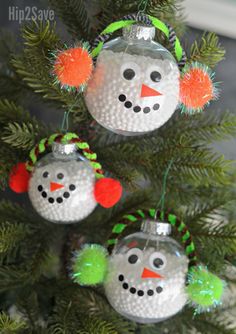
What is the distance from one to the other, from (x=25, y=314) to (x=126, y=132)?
28 centimetres

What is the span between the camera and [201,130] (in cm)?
64

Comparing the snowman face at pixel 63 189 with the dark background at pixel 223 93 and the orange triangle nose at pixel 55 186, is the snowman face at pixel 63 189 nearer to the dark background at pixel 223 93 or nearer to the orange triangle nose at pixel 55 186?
the orange triangle nose at pixel 55 186

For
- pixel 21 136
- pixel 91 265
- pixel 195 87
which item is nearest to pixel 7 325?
pixel 91 265

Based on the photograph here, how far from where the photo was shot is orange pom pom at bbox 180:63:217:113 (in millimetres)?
520

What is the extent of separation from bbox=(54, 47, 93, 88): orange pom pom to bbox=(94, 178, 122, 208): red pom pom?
A: 12cm

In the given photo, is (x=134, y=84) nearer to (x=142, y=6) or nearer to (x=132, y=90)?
(x=132, y=90)

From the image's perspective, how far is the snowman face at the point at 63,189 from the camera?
0.55 m

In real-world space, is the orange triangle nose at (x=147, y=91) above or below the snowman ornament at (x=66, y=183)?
above

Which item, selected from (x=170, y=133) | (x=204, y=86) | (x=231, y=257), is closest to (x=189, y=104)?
(x=204, y=86)

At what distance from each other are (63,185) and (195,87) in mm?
183

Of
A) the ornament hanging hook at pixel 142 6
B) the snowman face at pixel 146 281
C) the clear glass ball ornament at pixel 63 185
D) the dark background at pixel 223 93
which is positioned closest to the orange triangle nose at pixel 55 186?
the clear glass ball ornament at pixel 63 185

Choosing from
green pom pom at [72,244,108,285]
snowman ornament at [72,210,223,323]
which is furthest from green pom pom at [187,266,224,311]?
green pom pom at [72,244,108,285]

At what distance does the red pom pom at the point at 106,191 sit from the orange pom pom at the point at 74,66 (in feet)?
0.40

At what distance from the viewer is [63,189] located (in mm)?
553
